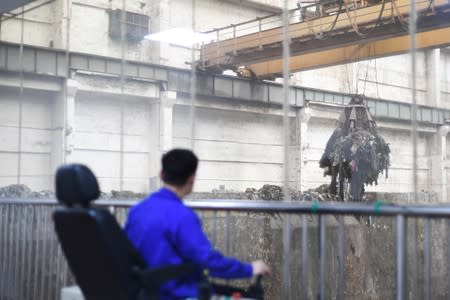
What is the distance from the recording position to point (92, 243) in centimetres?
242

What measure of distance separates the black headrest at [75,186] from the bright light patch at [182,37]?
9.22m

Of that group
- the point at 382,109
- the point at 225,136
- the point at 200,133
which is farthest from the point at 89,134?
the point at 382,109

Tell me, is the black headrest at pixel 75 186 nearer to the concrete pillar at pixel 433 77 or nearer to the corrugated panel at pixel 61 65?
the corrugated panel at pixel 61 65

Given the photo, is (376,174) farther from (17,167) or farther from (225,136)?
(17,167)

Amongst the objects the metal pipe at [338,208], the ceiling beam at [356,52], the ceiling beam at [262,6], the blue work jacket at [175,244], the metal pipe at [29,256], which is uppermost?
the ceiling beam at [262,6]

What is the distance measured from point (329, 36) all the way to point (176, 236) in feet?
34.7

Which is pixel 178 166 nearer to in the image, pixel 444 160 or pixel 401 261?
pixel 401 261

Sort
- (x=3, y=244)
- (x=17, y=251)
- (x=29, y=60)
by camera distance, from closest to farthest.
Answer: (x=17, y=251) → (x=3, y=244) → (x=29, y=60)

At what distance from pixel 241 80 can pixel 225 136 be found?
84.2 inches

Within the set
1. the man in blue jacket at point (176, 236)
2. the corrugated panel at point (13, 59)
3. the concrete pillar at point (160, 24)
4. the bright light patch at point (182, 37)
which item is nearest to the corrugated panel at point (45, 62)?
the corrugated panel at point (13, 59)

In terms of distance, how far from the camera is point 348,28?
39.4ft

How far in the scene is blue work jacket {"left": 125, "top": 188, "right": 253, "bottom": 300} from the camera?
240 cm

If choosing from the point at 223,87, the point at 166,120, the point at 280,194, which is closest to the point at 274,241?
the point at 166,120

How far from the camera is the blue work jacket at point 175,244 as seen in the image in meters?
2.40
